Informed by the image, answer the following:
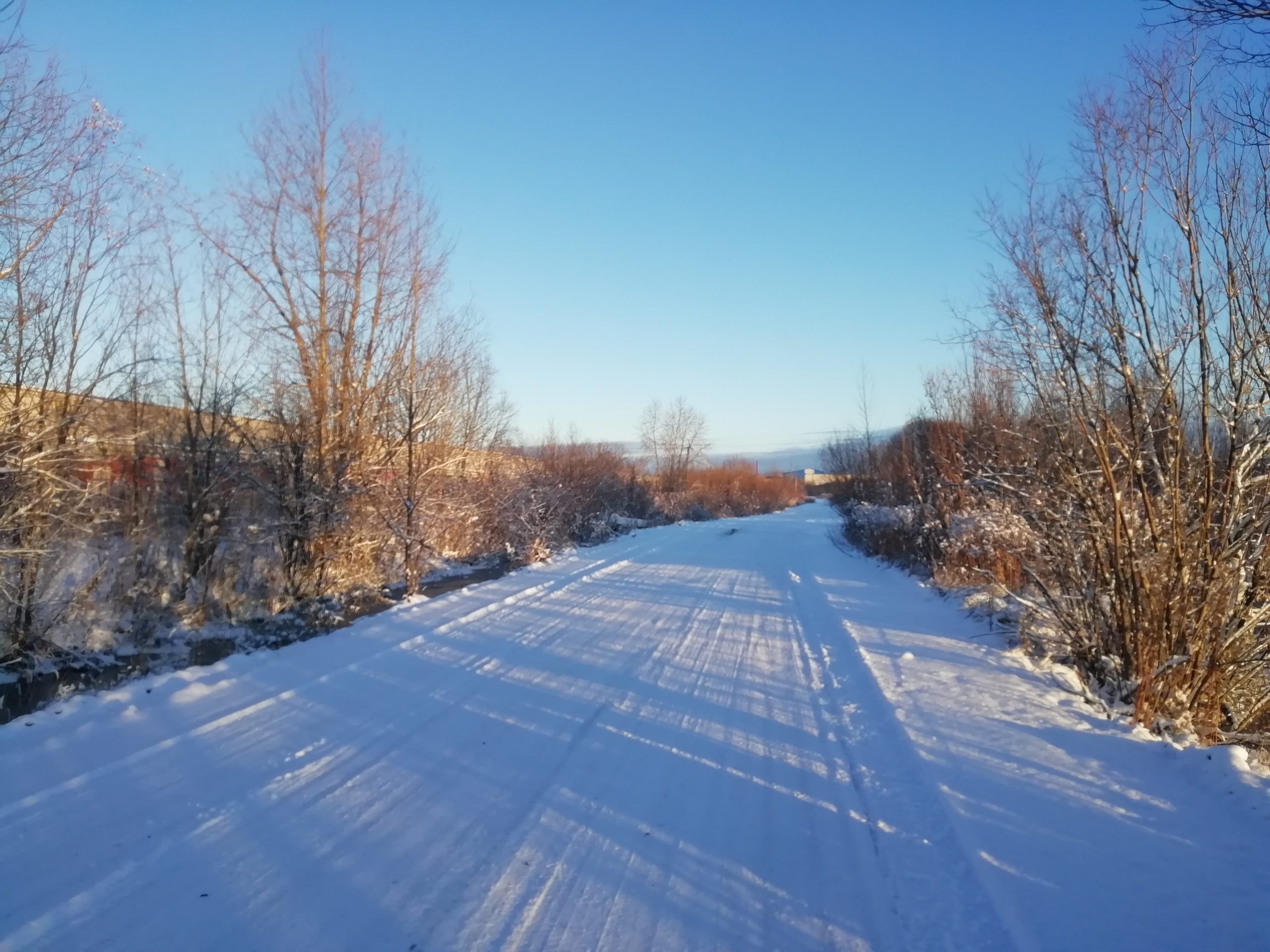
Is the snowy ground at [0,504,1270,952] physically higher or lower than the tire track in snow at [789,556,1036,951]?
higher

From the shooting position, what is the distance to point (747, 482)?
216ft

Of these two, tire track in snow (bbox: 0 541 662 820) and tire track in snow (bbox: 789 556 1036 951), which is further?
tire track in snow (bbox: 0 541 662 820)

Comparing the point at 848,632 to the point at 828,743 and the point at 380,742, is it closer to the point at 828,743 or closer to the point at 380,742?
the point at 828,743

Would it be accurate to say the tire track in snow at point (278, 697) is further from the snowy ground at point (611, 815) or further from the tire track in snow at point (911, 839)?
the tire track in snow at point (911, 839)

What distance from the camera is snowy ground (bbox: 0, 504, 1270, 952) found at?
11.8 feet

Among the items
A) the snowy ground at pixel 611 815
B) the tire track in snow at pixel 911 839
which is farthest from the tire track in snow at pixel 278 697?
the tire track in snow at pixel 911 839

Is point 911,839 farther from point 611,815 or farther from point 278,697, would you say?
point 278,697

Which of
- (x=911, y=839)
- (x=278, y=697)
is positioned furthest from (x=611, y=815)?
(x=278, y=697)

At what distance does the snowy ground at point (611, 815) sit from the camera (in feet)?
11.8

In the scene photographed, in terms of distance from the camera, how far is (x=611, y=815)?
471 cm

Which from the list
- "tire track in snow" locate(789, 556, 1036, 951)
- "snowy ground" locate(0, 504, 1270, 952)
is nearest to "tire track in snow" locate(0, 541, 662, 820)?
"snowy ground" locate(0, 504, 1270, 952)

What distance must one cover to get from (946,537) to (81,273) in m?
14.8

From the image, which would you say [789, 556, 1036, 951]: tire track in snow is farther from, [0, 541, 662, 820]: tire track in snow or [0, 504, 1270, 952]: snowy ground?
[0, 541, 662, 820]: tire track in snow

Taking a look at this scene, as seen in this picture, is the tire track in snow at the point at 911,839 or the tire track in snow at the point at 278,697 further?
the tire track in snow at the point at 278,697
